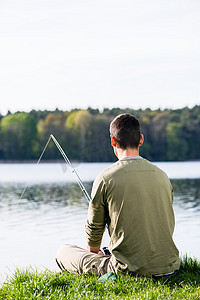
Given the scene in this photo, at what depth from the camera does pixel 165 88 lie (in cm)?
4719

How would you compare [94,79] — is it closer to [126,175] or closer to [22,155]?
[22,155]

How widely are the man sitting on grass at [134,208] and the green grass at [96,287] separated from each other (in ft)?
0.29

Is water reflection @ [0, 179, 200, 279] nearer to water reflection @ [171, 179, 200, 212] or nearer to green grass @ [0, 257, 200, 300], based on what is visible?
water reflection @ [171, 179, 200, 212]

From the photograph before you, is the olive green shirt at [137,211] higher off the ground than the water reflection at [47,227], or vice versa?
the olive green shirt at [137,211]

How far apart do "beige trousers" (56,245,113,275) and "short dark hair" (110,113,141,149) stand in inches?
30.9

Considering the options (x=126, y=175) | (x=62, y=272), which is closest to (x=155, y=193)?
(x=126, y=175)

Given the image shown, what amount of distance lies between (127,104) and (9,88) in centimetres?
1389

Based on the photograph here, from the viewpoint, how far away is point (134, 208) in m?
2.65

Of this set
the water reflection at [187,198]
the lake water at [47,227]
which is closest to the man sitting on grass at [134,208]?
the lake water at [47,227]

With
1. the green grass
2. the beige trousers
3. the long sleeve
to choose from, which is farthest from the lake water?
the long sleeve

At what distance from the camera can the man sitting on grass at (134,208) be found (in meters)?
2.64

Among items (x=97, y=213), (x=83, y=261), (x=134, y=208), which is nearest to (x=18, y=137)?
(x=83, y=261)

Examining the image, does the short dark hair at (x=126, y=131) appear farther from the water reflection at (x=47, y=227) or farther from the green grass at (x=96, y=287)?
the water reflection at (x=47, y=227)

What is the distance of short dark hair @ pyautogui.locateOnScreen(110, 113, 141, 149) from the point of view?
268 centimetres
